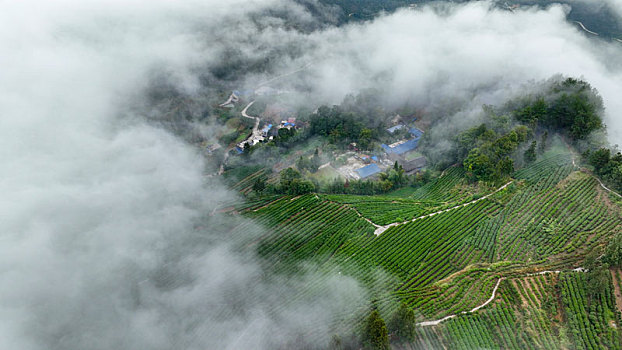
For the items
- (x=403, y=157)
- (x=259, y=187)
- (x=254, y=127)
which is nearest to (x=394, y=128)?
(x=403, y=157)

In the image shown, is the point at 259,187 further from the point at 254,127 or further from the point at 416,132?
the point at 416,132

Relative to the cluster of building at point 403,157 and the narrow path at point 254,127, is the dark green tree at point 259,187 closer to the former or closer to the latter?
the cluster of building at point 403,157

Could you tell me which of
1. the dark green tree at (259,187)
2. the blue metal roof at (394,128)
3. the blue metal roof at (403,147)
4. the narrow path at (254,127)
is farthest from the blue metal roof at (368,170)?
the narrow path at (254,127)

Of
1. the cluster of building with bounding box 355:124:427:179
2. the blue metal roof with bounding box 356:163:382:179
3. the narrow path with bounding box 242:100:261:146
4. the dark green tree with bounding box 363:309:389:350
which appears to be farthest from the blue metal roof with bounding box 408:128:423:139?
the dark green tree with bounding box 363:309:389:350

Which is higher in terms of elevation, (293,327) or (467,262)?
(467,262)

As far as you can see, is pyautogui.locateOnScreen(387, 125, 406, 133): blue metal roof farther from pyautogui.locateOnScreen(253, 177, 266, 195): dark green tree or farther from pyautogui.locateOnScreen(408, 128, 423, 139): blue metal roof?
pyautogui.locateOnScreen(253, 177, 266, 195): dark green tree

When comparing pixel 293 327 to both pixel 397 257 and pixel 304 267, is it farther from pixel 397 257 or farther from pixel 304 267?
pixel 397 257

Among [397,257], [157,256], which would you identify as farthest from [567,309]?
[157,256]

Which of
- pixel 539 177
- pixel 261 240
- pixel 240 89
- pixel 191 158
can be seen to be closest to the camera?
pixel 261 240
